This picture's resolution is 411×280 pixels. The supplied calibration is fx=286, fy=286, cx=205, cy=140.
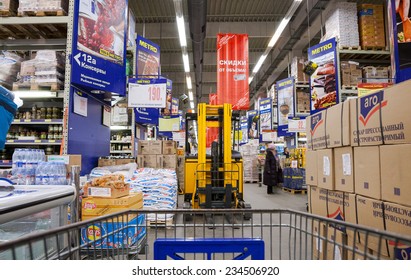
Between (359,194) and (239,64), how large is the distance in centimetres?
885

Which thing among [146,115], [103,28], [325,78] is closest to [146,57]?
[146,115]

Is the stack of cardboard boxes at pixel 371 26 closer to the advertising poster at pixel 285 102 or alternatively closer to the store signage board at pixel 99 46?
the advertising poster at pixel 285 102

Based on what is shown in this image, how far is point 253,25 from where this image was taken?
13297mm

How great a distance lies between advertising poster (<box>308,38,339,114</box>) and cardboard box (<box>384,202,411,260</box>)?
394 cm

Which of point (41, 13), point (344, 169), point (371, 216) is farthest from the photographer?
point (41, 13)

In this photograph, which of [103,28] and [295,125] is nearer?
[103,28]

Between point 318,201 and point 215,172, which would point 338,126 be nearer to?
point 318,201

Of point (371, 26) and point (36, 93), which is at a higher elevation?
point (371, 26)

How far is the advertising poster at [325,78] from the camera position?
5.58 meters

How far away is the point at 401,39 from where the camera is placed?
3492 mm

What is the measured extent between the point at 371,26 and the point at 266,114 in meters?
6.44

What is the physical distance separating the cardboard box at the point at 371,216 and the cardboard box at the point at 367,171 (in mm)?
51

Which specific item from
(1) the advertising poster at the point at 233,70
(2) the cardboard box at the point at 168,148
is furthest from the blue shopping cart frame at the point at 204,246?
(1) the advertising poster at the point at 233,70
